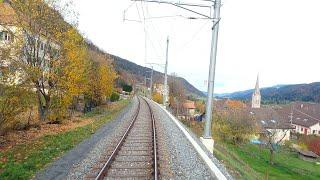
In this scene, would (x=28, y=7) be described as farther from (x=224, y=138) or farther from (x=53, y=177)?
(x=224, y=138)

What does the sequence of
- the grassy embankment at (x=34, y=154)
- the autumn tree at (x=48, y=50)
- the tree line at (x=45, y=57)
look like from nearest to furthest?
the grassy embankment at (x=34, y=154) → the tree line at (x=45, y=57) → the autumn tree at (x=48, y=50)

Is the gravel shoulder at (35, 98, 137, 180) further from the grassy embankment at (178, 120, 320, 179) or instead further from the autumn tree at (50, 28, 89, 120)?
the grassy embankment at (178, 120, 320, 179)

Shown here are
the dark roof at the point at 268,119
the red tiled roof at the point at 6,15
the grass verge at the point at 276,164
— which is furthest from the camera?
the dark roof at the point at 268,119

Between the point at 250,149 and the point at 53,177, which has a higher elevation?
the point at 53,177

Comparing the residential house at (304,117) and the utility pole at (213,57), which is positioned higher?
the utility pole at (213,57)

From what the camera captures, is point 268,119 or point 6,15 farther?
point 268,119

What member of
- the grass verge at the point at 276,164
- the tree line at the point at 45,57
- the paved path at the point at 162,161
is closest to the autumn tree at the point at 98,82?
the tree line at the point at 45,57

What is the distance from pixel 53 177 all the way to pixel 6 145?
6584 millimetres

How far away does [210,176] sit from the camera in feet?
35.7

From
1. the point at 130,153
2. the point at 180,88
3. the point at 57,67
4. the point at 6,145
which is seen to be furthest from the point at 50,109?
the point at 180,88

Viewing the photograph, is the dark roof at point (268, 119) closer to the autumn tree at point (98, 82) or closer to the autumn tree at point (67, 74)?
the autumn tree at point (98, 82)

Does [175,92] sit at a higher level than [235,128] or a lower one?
higher

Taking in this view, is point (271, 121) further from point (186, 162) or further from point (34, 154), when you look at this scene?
point (34, 154)

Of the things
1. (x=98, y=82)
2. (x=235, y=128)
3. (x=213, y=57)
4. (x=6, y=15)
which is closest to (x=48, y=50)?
(x=6, y=15)
